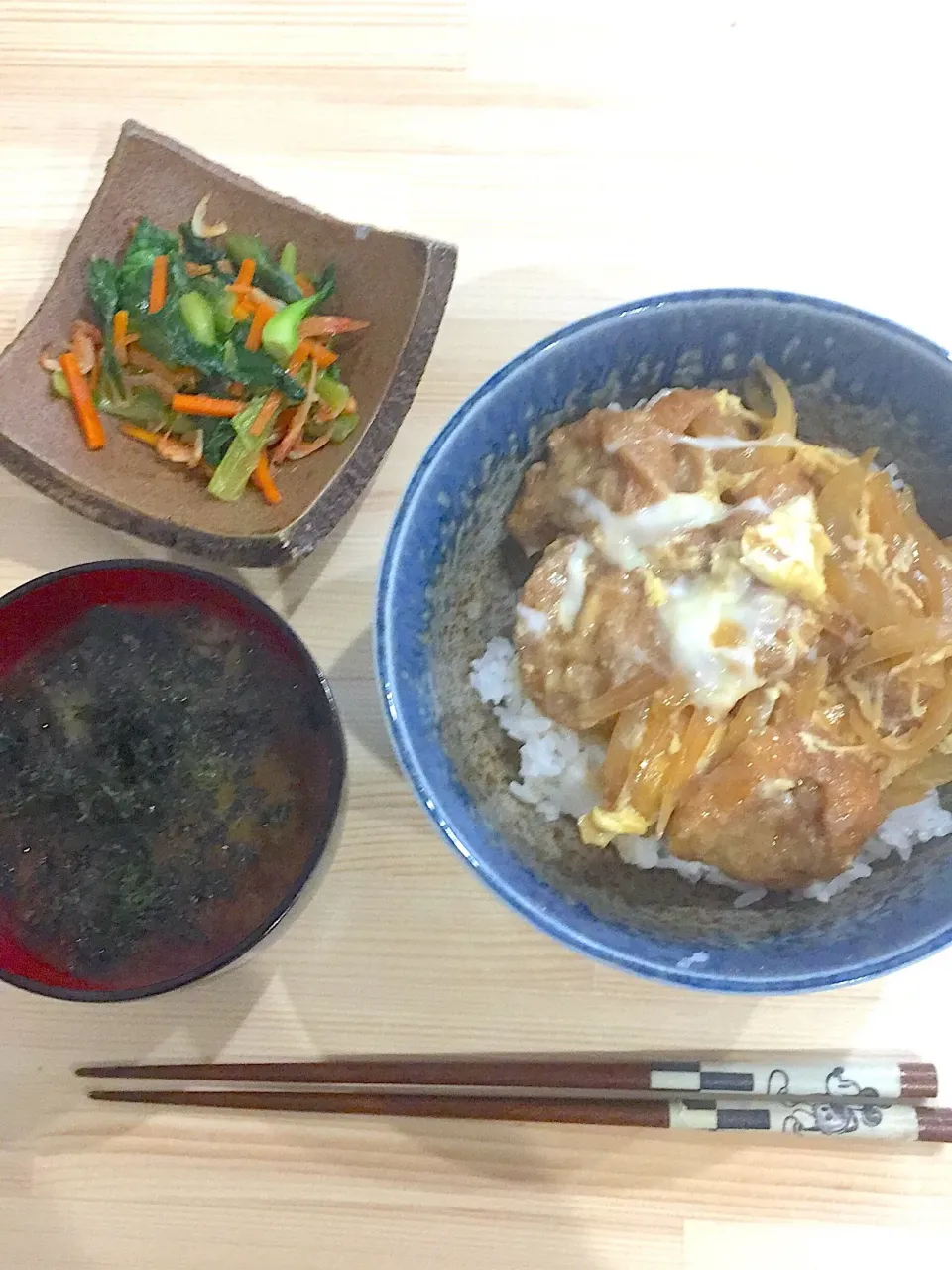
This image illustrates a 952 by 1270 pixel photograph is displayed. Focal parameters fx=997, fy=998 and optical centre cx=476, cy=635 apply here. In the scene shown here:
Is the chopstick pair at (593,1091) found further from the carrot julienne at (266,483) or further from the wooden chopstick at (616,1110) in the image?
the carrot julienne at (266,483)

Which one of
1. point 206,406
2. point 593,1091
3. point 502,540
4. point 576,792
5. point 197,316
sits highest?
point 197,316

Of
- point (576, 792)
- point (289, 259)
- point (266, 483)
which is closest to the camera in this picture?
point (576, 792)

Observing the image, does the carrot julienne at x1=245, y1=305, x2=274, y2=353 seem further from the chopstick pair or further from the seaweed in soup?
the chopstick pair

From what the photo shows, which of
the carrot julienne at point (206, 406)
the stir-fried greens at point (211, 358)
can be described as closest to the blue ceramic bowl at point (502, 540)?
the stir-fried greens at point (211, 358)

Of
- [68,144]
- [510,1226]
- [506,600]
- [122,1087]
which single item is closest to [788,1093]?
[510,1226]

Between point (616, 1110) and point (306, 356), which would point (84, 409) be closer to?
point (306, 356)

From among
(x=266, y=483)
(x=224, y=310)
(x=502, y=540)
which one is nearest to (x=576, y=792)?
(x=502, y=540)

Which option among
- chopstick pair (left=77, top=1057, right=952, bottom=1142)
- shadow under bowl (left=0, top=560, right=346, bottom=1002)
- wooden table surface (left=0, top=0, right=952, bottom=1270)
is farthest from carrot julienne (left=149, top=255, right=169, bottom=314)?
chopstick pair (left=77, top=1057, right=952, bottom=1142)

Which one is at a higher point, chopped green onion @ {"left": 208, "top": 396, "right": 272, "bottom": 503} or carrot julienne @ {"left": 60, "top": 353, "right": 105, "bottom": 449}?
carrot julienne @ {"left": 60, "top": 353, "right": 105, "bottom": 449}
